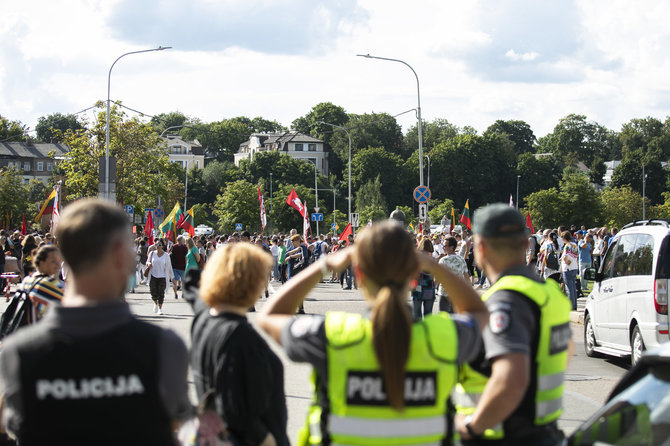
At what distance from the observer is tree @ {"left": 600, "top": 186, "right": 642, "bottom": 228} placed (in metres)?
87.7

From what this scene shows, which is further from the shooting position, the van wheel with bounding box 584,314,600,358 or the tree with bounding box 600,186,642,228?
the tree with bounding box 600,186,642,228

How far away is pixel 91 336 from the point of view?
2566 mm

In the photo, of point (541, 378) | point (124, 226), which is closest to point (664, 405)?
point (541, 378)

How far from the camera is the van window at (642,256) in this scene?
34.0 ft

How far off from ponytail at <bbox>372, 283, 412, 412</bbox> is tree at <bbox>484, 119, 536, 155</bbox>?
13199 centimetres

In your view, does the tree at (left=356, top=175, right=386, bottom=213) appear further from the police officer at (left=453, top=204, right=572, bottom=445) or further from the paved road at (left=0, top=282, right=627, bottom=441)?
the police officer at (left=453, top=204, right=572, bottom=445)

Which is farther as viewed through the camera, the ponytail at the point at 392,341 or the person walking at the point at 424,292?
the person walking at the point at 424,292

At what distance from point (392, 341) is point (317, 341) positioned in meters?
0.26

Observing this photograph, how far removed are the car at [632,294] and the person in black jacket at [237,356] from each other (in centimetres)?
704

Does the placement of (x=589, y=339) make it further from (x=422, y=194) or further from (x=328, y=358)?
(x=422, y=194)

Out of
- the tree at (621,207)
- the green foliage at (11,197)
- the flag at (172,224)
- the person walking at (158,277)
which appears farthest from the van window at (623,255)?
the tree at (621,207)

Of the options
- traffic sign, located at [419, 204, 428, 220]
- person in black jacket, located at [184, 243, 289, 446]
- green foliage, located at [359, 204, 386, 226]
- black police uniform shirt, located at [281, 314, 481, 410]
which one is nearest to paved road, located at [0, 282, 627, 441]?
person in black jacket, located at [184, 243, 289, 446]

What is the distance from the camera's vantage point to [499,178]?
4456 inches

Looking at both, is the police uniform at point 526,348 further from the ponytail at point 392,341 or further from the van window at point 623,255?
the van window at point 623,255
